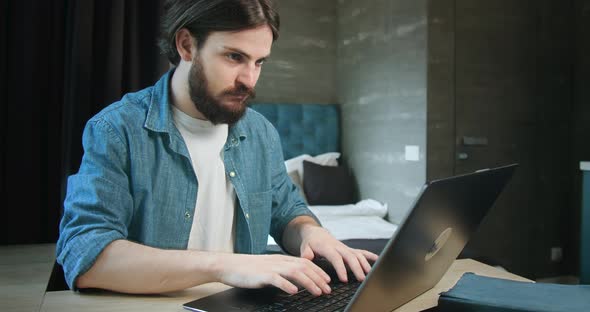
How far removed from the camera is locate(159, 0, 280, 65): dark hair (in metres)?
1.22

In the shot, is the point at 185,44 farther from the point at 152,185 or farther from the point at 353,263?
the point at 353,263

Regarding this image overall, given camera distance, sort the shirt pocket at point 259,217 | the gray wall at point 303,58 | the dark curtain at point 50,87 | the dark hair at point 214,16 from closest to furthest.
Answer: the dark hair at point 214,16, the shirt pocket at point 259,217, the dark curtain at point 50,87, the gray wall at point 303,58

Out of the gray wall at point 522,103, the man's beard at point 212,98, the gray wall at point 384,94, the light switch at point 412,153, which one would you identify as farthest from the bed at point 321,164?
the man's beard at point 212,98

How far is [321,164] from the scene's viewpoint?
4180mm

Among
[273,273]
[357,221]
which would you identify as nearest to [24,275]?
[273,273]

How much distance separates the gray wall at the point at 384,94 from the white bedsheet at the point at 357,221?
11 centimetres

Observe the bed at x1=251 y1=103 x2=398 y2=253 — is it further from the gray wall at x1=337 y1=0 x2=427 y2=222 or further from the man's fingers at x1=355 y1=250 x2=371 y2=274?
the man's fingers at x1=355 y1=250 x2=371 y2=274

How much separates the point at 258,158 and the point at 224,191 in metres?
0.15

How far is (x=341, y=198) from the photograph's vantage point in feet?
13.5

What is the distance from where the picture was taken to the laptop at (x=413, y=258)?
2.08ft

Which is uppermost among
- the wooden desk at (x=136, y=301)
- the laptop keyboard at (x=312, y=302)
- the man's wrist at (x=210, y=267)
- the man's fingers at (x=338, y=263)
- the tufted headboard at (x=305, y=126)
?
the tufted headboard at (x=305, y=126)

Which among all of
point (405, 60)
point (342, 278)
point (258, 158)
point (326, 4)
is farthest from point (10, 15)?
point (326, 4)

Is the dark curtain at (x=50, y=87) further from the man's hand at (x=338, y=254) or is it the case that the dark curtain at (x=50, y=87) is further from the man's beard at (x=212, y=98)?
the man's hand at (x=338, y=254)

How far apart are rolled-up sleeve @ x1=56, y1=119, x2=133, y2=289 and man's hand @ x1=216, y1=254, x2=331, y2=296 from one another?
0.79 feet
